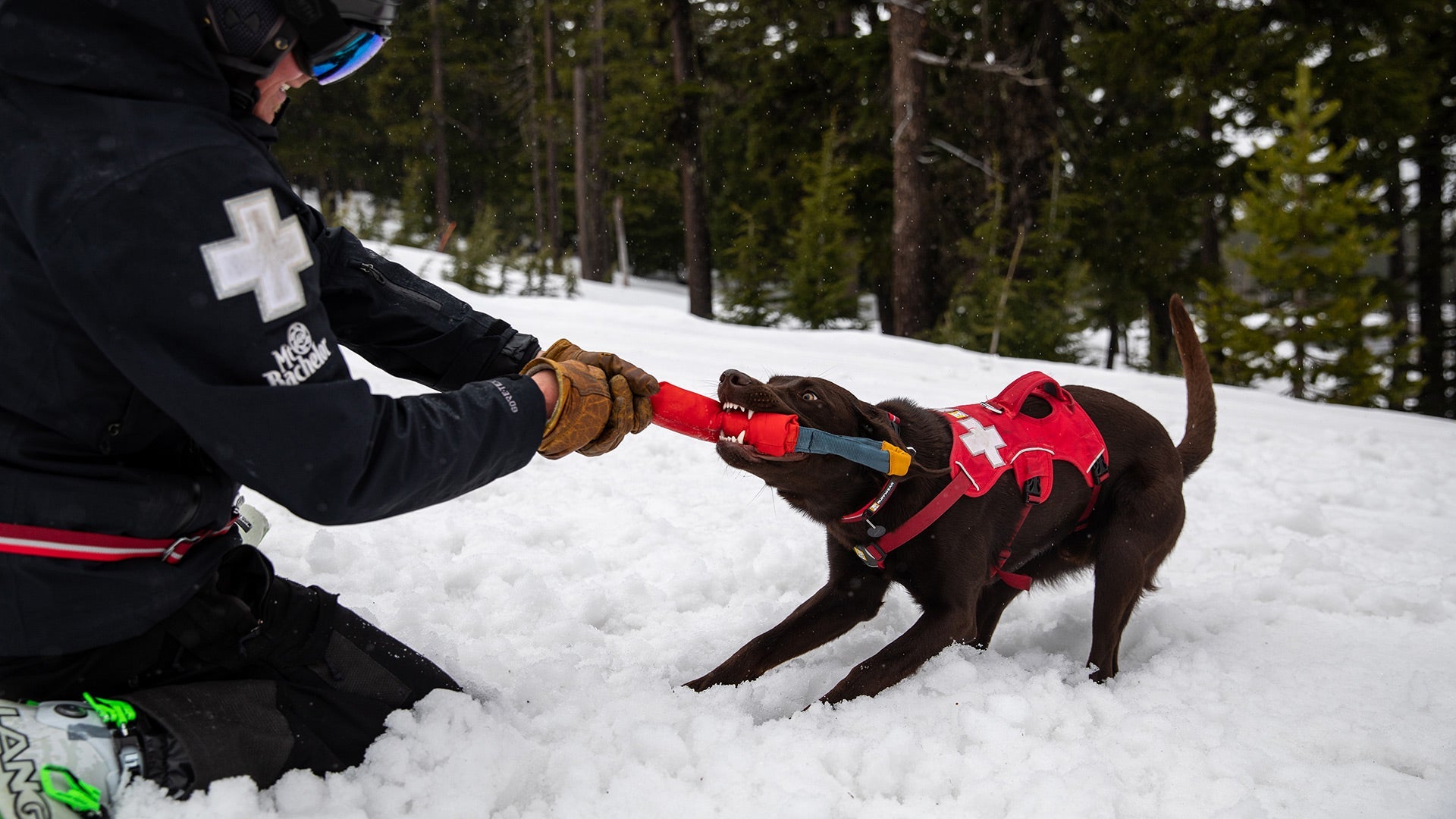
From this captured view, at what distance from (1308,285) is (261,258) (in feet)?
54.4

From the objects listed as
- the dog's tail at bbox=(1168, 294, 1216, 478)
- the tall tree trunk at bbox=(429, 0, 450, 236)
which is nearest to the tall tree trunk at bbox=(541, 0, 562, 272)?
the tall tree trunk at bbox=(429, 0, 450, 236)

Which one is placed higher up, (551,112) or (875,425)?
(551,112)

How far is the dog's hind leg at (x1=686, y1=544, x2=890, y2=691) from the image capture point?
292 centimetres

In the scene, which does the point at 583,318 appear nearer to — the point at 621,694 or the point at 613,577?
the point at 613,577

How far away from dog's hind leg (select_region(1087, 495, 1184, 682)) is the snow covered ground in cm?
14

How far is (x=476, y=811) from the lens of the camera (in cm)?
202

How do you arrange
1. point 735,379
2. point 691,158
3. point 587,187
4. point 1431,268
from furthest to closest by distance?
1. point 587,187
2. point 691,158
3. point 1431,268
4. point 735,379

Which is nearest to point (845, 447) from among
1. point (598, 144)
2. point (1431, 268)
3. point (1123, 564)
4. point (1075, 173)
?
point (1123, 564)

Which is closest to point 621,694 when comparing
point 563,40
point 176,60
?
point 176,60

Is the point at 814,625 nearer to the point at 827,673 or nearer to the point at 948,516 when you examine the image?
the point at 827,673

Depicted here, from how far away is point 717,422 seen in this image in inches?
105

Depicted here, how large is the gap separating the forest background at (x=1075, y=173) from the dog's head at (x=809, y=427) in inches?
353

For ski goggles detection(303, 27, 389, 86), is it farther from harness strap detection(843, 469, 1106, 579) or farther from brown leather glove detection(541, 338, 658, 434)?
harness strap detection(843, 469, 1106, 579)

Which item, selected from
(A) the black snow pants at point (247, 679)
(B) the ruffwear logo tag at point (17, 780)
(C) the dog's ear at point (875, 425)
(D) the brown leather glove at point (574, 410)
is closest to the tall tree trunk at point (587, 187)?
(C) the dog's ear at point (875, 425)
